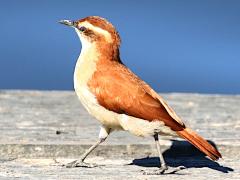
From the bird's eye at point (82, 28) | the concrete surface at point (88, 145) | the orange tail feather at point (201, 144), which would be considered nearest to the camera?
the orange tail feather at point (201, 144)

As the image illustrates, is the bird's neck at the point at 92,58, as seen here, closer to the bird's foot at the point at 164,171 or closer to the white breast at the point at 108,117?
the white breast at the point at 108,117

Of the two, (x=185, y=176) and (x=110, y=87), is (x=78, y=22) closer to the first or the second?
(x=110, y=87)

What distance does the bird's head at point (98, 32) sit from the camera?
223 inches

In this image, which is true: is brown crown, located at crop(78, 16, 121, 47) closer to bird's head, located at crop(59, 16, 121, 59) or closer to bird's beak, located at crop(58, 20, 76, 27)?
bird's head, located at crop(59, 16, 121, 59)

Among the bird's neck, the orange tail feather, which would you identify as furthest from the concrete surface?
the bird's neck

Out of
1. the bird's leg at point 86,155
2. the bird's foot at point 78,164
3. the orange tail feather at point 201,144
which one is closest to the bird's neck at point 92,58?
the bird's leg at point 86,155

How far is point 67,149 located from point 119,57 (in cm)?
80

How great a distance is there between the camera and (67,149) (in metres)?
6.17

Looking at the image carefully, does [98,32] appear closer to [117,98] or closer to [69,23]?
[69,23]

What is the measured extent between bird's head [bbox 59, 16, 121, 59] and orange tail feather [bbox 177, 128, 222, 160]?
29.1 inches

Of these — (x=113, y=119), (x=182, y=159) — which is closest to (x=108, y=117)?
(x=113, y=119)

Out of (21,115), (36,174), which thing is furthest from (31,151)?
(21,115)

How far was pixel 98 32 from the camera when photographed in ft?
18.7

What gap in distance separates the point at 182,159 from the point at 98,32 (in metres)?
1.18
